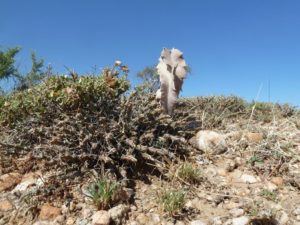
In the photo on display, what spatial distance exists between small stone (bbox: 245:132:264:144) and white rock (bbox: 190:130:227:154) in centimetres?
32

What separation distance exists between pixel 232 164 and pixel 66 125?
1.97m

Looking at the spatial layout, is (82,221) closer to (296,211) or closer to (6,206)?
(6,206)

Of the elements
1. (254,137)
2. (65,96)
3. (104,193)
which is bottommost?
(104,193)

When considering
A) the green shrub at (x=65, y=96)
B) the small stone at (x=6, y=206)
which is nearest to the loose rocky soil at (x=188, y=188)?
the small stone at (x=6, y=206)

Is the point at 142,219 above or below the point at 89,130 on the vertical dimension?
below

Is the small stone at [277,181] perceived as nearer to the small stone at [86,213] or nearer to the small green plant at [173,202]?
the small green plant at [173,202]

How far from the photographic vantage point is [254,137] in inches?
190

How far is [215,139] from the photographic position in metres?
4.70

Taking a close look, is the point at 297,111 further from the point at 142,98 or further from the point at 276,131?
the point at 142,98

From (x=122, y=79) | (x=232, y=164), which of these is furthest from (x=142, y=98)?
(x=232, y=164)

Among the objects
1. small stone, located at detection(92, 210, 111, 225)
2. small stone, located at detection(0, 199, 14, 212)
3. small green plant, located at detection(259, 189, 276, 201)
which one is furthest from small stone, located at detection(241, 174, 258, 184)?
small stone, located at detection(0, 199, 14, 212)

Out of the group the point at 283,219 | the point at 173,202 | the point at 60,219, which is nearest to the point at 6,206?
the point at 60,219

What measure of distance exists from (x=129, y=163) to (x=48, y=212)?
3.35ft

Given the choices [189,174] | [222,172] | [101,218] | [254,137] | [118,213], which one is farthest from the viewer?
[254,137]
